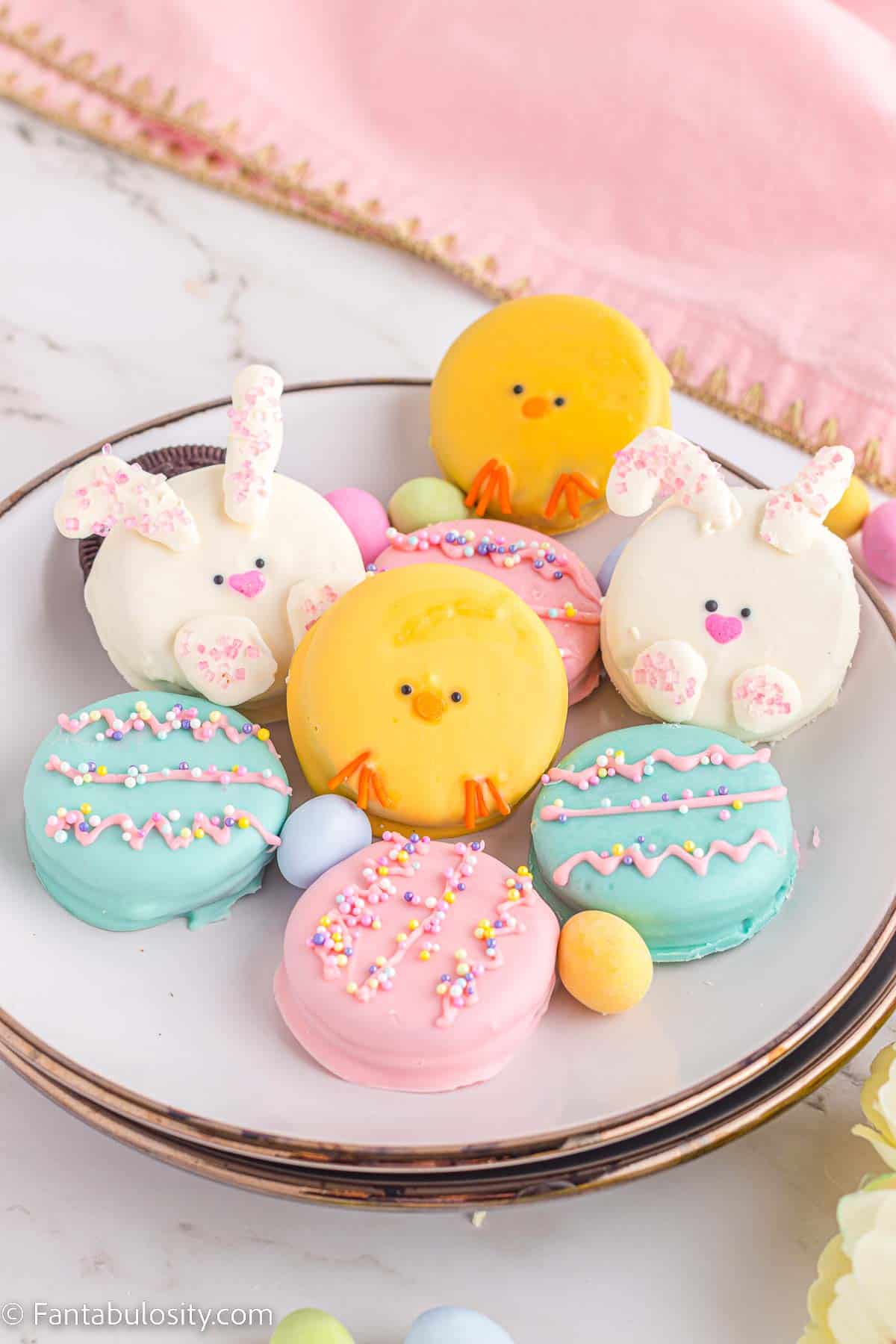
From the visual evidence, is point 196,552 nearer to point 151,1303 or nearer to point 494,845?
A: point 494,845

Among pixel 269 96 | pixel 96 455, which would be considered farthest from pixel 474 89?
pixel 96 455

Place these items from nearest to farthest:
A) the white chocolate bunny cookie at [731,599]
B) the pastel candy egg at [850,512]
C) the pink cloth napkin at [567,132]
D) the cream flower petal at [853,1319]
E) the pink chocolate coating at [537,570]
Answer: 1. the cream flower petal at [853,1319]
2. the white chocolate bunny cookie at [731,599]
3. the pink chocolate coating at [537,570]
4. the pastel candy egg at [850,512]
5. the pink cloth napkin at [567,132]

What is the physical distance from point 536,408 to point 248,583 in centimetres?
40

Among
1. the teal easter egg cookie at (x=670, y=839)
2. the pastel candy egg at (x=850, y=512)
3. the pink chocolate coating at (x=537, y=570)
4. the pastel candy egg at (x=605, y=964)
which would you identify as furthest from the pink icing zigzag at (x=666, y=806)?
the pastel candy egg at (x=850, y=512)

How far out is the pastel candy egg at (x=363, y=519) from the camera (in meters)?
1.47

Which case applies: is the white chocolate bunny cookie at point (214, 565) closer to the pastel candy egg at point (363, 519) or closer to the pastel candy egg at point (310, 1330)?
the pastel candy egg at point (363, 519)

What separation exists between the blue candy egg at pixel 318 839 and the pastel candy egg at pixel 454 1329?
369mm

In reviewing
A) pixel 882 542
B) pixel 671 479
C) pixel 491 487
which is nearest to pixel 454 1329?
pixel 671 479

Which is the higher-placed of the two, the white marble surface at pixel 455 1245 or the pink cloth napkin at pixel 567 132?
the pink cloth napkin at pixel 567 132

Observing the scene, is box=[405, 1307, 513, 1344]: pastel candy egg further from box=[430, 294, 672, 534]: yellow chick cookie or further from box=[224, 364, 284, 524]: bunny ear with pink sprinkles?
box=[430, 294, 672, 534]: yellow chick cookie

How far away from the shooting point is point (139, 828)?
1158 mm

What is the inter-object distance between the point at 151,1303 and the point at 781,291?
1.53 metres

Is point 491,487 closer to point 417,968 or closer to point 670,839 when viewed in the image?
point 670,839

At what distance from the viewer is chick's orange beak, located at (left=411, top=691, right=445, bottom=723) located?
120 cm
